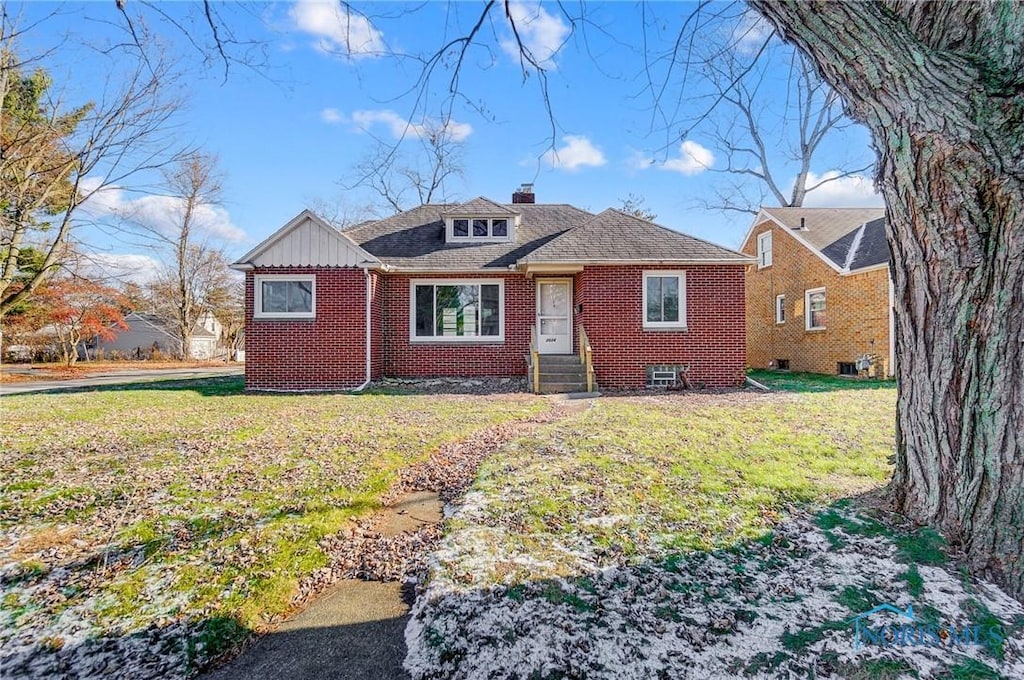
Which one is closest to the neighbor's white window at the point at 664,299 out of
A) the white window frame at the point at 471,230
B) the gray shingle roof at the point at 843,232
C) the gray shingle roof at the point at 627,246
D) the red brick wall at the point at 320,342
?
the gray shingle roof at the point at 627,246

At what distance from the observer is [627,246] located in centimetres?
1206

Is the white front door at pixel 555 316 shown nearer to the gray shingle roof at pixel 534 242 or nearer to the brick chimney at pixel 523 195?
the gray shingle roof at pixel 534 242

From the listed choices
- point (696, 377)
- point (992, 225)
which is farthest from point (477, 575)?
point (696, 377)

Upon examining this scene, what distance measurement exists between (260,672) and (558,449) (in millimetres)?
3872

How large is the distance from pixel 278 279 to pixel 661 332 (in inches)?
387

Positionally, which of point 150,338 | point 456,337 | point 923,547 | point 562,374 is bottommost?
point 923,547

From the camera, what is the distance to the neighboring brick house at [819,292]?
1316cm

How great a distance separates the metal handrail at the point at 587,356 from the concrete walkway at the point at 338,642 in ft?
28.2

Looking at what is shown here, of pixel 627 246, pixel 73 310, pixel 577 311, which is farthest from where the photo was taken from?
pixel 73 310

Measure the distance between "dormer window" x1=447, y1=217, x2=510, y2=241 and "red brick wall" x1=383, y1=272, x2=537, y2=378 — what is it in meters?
1.80

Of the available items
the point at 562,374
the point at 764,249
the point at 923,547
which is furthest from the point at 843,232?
the point at 923,547

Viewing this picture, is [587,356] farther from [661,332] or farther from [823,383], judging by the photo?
[823,383]

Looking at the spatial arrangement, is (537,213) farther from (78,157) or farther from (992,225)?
(992,225)

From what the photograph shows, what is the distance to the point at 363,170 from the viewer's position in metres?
5.13
